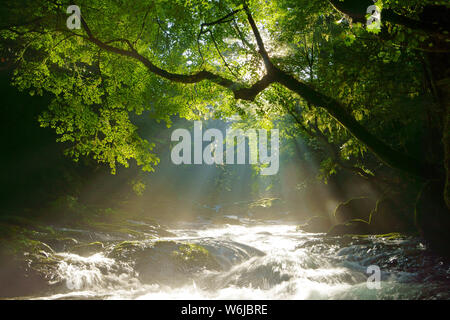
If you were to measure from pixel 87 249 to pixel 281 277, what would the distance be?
6.68 m

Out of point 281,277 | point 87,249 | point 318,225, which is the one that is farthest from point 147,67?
point 318,225

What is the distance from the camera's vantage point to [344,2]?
5.35m

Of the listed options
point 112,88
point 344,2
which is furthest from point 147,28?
point 344,2

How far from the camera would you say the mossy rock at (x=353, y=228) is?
13.1 m

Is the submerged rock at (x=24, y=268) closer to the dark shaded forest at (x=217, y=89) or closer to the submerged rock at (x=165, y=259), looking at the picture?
the dark shaded forest at (x=217, y=89)

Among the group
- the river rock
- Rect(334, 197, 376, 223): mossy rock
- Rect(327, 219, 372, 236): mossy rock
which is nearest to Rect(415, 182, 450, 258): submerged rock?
the river rock

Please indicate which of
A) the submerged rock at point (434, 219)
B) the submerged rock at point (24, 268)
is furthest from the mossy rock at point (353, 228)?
the submerged rock at point (24, 268)

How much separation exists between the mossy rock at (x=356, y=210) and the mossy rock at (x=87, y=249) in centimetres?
→ 1239

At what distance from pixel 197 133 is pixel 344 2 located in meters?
32.4

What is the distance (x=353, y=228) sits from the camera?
44.2 feet

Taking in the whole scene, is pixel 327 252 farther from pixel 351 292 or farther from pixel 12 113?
pixel 12 113

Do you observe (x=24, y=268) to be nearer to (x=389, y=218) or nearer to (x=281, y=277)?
(x=281, y=277)

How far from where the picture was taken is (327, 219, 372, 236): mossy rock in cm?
1309

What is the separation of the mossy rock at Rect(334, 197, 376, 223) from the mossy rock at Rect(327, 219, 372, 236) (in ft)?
2.51
